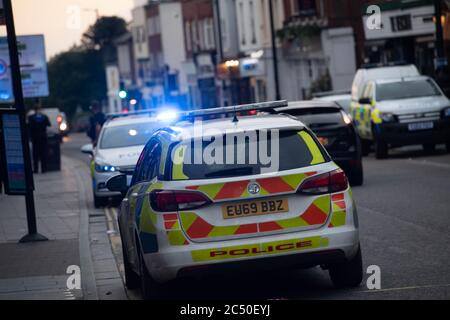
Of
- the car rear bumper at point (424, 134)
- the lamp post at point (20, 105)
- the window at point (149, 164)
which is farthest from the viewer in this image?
the car rear bumper at point (424, 134)

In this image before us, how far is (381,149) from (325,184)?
64.5 ft

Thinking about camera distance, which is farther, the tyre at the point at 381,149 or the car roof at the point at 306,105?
the tyre at the point at 381,149

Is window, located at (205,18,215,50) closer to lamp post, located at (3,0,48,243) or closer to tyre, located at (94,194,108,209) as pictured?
tyre, located at (94,194,108,209)

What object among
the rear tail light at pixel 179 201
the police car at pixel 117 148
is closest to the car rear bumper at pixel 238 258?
the rear tail light at pixel 179 201

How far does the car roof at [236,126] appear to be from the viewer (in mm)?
10492

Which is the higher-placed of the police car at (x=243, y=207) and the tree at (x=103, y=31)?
the tree at (x=103, y=31)

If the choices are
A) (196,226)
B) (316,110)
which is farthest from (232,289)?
(316,110)

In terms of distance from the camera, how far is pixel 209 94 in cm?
8262

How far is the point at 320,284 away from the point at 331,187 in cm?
128

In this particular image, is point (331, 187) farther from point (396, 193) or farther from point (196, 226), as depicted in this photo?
point (396, 193)

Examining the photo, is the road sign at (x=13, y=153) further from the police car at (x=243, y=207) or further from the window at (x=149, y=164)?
the police car at (x=243, y=207)

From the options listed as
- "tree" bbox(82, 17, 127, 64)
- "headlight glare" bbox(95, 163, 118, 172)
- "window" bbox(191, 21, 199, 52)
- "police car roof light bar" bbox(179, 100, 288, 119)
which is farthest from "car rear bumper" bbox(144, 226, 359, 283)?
"tree" bbox(82, 17, 127, 64)

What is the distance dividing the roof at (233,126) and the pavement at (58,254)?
1.78m

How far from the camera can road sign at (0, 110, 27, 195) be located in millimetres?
16422
